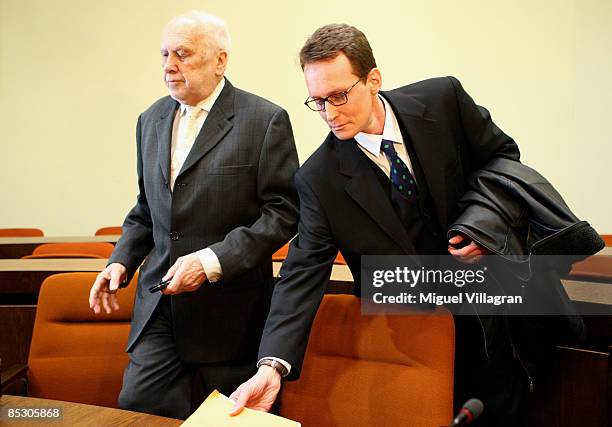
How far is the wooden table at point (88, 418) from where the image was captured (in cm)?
141

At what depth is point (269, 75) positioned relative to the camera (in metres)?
6.10

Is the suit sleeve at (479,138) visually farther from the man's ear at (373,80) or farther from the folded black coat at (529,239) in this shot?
the man's ear at (373,80)

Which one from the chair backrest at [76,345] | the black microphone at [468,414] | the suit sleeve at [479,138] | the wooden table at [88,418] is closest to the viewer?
the black microphone at [468,414]

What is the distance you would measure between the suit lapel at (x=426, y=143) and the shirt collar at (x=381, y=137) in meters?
0.02

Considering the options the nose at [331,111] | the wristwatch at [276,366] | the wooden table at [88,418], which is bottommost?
the wooden table at [88,418]

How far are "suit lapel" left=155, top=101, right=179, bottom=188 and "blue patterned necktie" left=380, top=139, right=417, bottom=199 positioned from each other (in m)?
0.63

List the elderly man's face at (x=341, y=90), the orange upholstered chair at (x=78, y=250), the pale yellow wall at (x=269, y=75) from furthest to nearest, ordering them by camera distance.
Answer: the pale yellow wall at (x=269, y=75) → the orange upholstered chair at (x=78, y=250) → the elderly man's face at (x=341, y=90)

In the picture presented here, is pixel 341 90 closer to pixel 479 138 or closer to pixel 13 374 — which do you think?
pixel 479 138

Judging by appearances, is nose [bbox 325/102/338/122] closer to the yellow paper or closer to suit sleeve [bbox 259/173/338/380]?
suit sleeve [bbox 259/173/338/380]

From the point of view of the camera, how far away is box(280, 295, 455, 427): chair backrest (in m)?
1.61

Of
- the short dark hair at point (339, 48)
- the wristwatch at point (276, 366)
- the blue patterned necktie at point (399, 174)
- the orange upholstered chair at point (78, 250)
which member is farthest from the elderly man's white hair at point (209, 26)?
the orange upholstered chair at point (78, 250)

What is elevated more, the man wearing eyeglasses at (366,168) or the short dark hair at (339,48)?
the short dark hair at (339,48)

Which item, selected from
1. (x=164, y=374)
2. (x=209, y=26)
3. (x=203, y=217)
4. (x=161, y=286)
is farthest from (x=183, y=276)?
(x=209, y=26)

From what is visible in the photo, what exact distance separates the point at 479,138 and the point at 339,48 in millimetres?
Answer: 434
